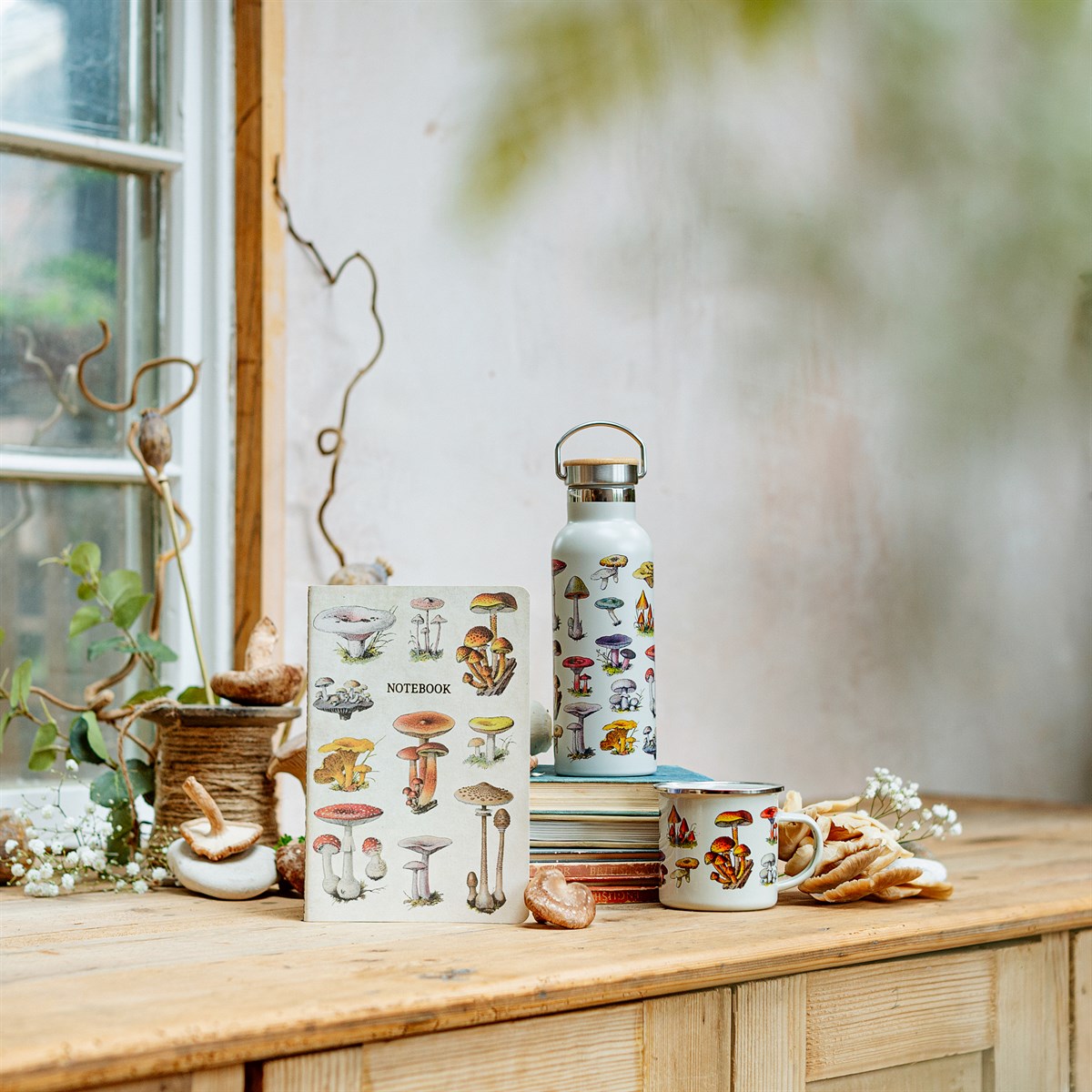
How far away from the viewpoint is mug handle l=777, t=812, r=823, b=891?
3.32 feet

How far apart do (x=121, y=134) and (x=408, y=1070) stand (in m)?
1.12

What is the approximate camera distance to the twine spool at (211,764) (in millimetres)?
1137

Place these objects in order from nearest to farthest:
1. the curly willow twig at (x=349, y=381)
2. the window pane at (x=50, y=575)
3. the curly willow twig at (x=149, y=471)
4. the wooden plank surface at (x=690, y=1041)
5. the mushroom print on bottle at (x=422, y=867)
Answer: the wooden plank surface at (x=690, y=1041) < the mushroom print on bottle at (x=422, y=867) < the curly willow twig at (x=149, y=471) < the window pane at (x=50, y=575) < the curly willow twig at (x=349, y=381)

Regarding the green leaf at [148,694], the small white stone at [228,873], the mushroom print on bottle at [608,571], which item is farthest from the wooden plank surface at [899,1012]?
the green leaf at [148,694]

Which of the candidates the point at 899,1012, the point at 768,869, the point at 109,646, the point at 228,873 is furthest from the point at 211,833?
the point at 899,1012

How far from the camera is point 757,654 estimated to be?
1919 millimetres

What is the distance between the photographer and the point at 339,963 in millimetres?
803

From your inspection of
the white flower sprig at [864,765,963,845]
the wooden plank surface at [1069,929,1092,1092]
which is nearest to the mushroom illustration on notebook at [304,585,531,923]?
the white flower sprig at [864,765,963,845]

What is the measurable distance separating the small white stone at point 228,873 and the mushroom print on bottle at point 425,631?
0.23 m

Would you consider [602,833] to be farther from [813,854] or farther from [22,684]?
[22,684]

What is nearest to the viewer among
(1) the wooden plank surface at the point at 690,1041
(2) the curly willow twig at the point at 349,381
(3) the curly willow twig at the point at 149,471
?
(1) the wooden plank surface at the point at 690,1041

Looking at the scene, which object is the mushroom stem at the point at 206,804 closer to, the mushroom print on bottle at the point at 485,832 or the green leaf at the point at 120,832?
→ the green leaf at the point at 120,832

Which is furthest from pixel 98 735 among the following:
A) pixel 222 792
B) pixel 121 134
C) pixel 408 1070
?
pixel 121 134

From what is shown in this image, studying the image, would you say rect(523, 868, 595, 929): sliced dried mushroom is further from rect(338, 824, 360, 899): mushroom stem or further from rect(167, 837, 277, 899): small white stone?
rect(167, 837, 277, 899): small white stone
